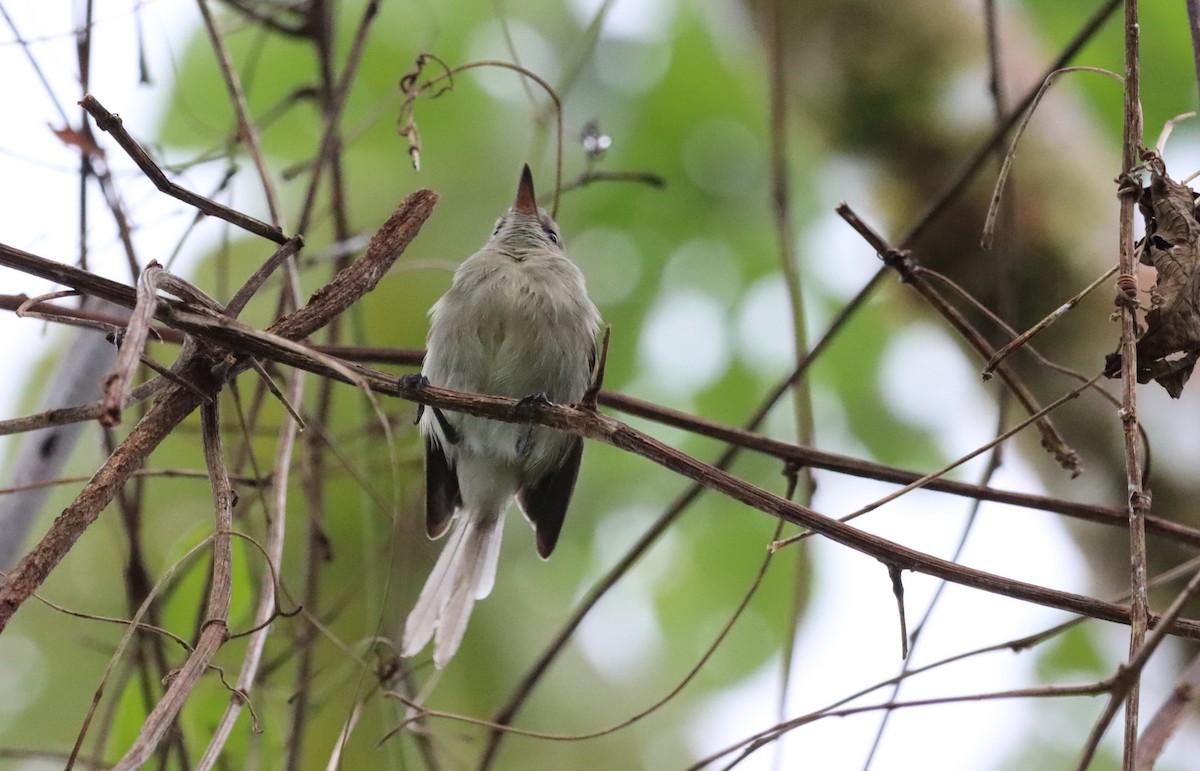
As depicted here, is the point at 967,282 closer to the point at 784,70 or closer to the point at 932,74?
the point at 932,74

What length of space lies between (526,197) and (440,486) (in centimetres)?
96

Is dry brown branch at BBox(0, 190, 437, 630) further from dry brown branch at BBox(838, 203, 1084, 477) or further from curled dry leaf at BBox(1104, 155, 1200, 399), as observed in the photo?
curled dry leaf at BBox(1104, 155, 1200, 399)

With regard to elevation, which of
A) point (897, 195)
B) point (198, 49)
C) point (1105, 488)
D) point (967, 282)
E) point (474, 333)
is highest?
point (198, 49)

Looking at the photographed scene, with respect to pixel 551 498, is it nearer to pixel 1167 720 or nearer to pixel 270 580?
pixel 270 580

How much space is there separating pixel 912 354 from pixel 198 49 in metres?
3.24

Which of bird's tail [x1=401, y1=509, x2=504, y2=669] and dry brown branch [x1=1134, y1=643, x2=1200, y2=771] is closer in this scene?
dry brown branch [x1=1134, y1=643, x2=1200, y2=771]

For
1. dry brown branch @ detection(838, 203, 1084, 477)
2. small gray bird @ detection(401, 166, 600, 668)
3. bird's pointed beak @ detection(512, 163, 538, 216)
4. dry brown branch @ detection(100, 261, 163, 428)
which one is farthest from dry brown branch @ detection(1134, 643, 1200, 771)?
bird's pointed beak @ detection(512, 163, 538, 216)

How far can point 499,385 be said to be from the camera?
310 cm

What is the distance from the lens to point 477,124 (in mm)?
4820

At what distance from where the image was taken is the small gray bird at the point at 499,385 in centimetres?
305

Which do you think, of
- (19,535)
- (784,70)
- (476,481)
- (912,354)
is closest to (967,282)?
(784,70)

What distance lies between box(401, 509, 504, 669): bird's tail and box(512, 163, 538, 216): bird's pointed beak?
0.98 metres

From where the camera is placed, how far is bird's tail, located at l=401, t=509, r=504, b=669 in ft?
8.67

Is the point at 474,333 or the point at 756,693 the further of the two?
the point at 756,693
